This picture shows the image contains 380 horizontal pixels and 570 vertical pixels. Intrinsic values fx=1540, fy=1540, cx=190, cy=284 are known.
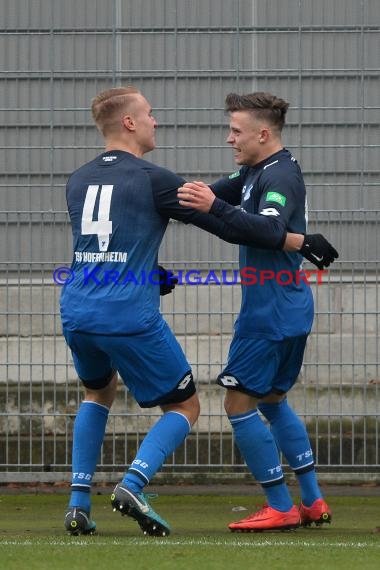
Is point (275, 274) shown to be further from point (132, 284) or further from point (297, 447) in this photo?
point (297, 447)

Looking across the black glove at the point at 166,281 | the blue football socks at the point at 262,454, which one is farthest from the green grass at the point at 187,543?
the black glove at the point at 166,281

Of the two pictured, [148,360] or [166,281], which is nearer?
[148,360]

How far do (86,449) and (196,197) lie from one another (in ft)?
3.78

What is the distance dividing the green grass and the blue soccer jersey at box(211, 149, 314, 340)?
34.9 inches

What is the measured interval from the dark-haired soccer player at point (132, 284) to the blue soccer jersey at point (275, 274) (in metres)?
0.21

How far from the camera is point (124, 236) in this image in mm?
6129

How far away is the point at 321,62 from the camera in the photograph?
31.4 feet

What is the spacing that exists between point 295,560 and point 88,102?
4.83 meters

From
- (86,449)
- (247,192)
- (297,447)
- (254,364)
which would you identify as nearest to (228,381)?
(254,364)

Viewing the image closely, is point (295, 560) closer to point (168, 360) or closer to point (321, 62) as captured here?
point (168, 360)

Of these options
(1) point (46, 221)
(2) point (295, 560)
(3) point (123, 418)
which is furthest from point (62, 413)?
(2) point (295, 560)

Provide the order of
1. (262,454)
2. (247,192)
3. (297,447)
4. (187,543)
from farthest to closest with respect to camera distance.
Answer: (297,447)
(247,192)
(262,454)
(187,543)

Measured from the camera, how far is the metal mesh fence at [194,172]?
30.1ft

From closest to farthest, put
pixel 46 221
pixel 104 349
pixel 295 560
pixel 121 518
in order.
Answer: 1. pixel 295 560
2. pixel 104 349
3. pixel 121 518
4. pixel 46 221
